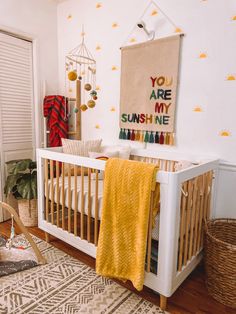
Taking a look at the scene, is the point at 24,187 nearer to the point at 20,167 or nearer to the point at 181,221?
the point at 20,167

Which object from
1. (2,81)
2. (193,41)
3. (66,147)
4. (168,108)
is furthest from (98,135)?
(193,41)

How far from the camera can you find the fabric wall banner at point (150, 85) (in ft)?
6.51

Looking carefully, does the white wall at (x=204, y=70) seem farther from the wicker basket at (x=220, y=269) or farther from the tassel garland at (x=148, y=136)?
the wicker basket at (x=220, y=269)

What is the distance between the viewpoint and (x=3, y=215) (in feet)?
8.50

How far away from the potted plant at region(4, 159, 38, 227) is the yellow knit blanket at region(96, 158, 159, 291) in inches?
46.3

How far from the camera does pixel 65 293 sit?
4.97ft

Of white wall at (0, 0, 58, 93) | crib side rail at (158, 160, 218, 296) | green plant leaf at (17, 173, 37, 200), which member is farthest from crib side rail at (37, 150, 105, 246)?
white wall at (0, 0, 58, 93)

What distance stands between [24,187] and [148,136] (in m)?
1.32

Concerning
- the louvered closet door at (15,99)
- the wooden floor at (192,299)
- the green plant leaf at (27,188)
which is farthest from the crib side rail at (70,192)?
the louvered closet door at (15,99)

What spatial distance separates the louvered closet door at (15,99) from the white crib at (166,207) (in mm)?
743

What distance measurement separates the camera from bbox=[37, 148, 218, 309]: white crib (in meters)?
1.28

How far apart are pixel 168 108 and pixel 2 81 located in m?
1.72

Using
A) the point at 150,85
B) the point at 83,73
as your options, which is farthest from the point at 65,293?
the point at 83,73

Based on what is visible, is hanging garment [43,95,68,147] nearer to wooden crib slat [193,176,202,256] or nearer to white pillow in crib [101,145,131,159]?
white pillow in crib [101,145,131,159]
